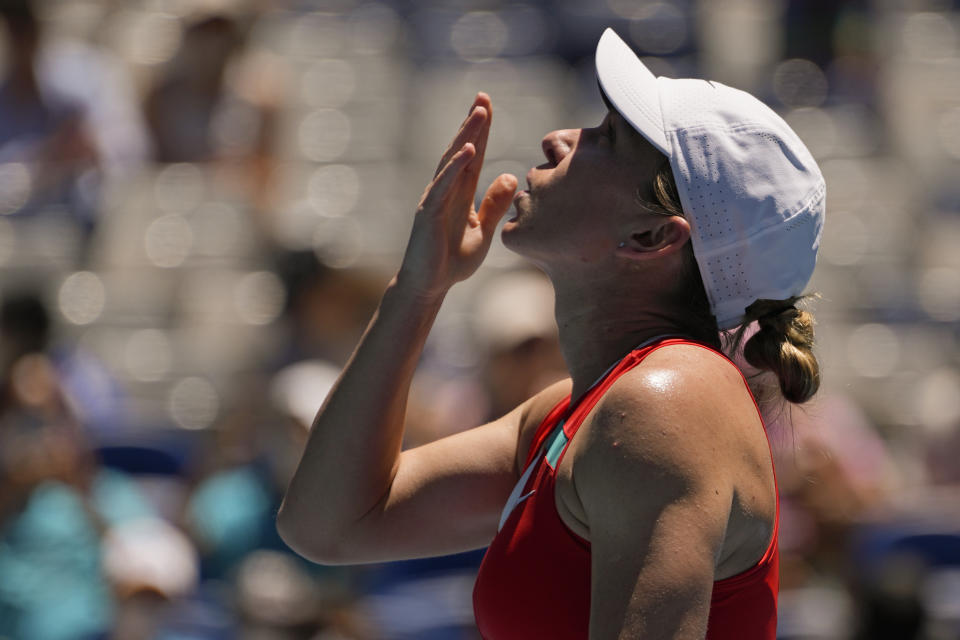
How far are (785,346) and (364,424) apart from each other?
65 cm

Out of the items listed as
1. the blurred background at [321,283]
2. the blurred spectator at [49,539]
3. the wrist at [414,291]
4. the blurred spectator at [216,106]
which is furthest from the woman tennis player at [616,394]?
the blurred spectator at [216,106]

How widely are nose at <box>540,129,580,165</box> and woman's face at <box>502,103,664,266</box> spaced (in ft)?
0.06

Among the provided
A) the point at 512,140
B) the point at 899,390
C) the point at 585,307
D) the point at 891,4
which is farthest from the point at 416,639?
the point at 891,4

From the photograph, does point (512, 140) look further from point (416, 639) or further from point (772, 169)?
point (772, 169)

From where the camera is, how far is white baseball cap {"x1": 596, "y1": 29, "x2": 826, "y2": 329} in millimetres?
1795

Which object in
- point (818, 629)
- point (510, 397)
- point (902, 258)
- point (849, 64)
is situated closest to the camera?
point (510, 397)

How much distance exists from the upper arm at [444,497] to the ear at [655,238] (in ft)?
1.15

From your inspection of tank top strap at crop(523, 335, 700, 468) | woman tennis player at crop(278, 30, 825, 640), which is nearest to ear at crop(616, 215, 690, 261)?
woman tennis player at crop(278, 30, 825, 640)

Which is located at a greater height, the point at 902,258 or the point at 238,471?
the point at 238,471

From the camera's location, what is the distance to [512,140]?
769 centimetres

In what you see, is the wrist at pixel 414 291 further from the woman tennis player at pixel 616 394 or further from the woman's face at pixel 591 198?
the woman's face at pixel 591 198

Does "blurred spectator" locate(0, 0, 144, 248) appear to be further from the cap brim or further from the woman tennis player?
the cap brim

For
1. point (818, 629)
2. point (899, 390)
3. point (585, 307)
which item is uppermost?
point (585, 307)

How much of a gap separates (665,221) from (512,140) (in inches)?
234
